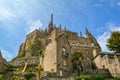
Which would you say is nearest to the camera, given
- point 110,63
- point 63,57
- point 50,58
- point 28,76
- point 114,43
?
point 28,76

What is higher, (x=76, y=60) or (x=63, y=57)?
(x=63, y=57)

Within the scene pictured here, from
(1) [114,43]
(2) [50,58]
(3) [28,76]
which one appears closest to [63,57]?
(2) [50,58]

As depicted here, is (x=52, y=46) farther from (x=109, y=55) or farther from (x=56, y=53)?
(x=109, y=55)

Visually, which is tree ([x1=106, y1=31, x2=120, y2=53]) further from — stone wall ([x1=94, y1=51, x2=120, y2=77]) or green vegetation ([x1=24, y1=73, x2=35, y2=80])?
green vegetation ([x1=24, y1=73, x2=35, y2=80])

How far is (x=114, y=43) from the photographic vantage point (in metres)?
55.2

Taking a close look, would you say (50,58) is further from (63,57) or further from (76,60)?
(76,60)

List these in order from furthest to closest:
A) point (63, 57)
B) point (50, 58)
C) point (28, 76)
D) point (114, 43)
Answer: point (114, 43) < point (50, 58) < point (63, 57) < point (28, 76)

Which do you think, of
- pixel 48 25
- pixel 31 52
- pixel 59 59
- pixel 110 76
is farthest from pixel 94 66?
pixel 48 25

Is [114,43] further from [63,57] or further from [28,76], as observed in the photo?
[28,76]

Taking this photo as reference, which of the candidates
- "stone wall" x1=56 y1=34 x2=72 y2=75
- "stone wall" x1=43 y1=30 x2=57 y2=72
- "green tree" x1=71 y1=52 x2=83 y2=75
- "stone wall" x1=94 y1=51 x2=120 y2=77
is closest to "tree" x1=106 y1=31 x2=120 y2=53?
"stone wall" x1=94 y1=51 x2=120 y2=77

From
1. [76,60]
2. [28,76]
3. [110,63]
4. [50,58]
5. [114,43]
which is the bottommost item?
[28,76]

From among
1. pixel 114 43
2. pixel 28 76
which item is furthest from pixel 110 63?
pixel 28 76

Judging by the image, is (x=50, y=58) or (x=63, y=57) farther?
(x=50, y=58)

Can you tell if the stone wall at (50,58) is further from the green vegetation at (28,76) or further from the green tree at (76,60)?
the green vegetation at (28,76)
